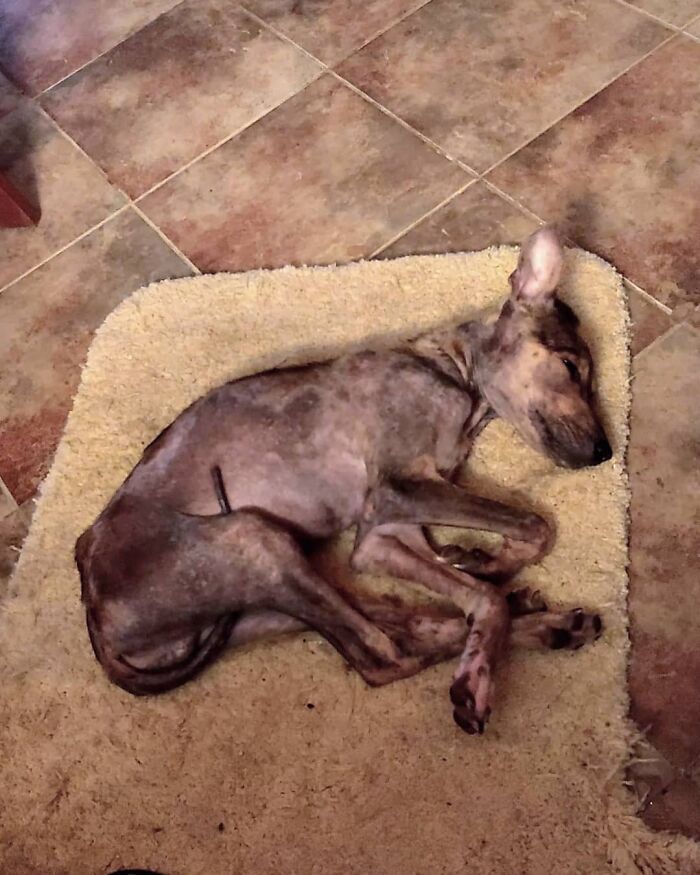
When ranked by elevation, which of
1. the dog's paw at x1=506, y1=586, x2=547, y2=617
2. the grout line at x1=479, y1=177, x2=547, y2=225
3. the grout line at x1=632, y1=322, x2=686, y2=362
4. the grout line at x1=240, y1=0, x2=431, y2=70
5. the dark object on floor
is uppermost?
the dark object on floor

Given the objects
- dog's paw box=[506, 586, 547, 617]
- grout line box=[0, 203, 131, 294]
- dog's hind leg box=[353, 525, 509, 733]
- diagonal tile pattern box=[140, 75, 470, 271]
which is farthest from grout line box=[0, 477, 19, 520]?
dog's paw box=[506, 586, 547, 617]

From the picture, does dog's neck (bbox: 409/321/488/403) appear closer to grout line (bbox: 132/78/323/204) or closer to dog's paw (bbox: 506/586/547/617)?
dog's paw (bbox: 506/586/547/617)

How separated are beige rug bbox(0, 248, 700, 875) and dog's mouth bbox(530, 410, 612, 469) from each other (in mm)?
126

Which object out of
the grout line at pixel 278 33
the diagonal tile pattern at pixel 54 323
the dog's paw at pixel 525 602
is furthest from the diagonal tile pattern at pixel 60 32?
the dog's paw at pixel 525 602

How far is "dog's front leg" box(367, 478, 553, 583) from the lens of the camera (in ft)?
7.08

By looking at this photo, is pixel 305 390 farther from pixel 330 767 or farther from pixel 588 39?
pixel 588 39

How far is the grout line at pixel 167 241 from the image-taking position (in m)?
3.04

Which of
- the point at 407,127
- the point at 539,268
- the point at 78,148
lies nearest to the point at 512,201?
the point at 407,127

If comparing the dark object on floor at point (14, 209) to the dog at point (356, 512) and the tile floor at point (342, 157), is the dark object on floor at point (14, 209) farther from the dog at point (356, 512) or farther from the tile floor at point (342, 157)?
the dog at point (356, 512)

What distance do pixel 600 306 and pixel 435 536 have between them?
83cm

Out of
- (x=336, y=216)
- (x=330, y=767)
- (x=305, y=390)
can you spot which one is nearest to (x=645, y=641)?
(x=330, y=767)

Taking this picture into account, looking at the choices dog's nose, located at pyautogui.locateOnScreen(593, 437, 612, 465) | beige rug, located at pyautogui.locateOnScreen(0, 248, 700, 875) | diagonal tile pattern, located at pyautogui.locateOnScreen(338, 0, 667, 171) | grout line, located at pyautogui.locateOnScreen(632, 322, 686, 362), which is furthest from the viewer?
diagonal tile pattern, located at pyautogui.locateOnScreen(338, 0, 667, 171)

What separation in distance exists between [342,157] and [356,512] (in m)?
1.45

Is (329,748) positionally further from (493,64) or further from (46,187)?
(493,64)
